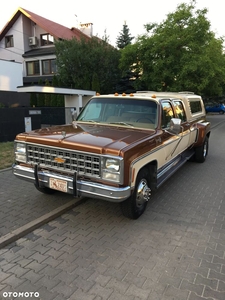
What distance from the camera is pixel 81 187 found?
137 inches

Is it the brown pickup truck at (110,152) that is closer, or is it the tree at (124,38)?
the brown pickup truck at (110,152)

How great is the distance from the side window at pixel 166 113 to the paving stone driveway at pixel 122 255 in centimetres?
150

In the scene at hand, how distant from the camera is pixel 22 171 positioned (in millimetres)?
4031

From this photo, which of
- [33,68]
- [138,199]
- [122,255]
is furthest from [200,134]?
[33,68]

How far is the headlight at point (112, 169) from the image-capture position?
10.5ft

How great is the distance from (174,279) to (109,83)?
20.5m

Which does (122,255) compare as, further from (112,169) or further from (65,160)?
(65,160)

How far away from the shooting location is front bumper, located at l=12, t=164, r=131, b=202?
10.8 ft

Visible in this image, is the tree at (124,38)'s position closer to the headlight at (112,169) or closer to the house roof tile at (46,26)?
the house roof tile at (46,26)

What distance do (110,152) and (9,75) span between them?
18.1 metres

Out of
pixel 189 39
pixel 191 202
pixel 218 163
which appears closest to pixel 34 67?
pixel 189 39

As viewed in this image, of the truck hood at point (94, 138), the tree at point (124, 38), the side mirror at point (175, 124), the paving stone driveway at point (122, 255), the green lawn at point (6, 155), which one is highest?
the tree at point (124, 38)

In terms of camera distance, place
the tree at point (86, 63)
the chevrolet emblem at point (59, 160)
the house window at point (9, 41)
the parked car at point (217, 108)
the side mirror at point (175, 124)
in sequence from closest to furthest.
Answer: the chevrolet emblem at point (59, 160) < the side mirror at point (175, 124) < the tree at point (86, 63) < the house window at point (9, 41) < the parked car at point (217, 108)

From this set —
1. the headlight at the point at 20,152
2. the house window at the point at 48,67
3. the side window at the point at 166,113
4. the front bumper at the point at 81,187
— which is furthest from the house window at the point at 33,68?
the front bumper at the point at 81,187
